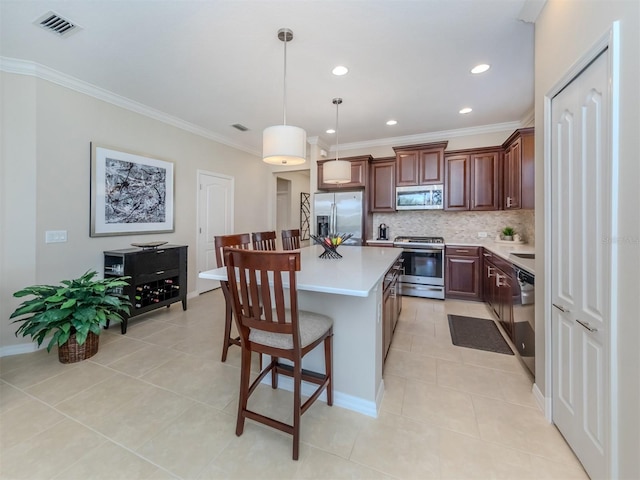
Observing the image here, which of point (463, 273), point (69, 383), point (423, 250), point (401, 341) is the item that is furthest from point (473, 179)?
point (69, 383)

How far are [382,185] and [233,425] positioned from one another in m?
4.12

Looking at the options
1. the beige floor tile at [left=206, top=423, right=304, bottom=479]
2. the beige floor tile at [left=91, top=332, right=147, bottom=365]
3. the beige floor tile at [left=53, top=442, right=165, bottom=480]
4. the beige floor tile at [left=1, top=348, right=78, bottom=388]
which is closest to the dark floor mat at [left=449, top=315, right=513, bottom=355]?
the beige floor tile at [left=206, top=423, right=304, bottom=479]

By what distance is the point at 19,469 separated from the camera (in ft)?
4.45

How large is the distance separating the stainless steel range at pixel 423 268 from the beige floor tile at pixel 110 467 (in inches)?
137

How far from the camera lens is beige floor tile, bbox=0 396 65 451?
155 centimetres

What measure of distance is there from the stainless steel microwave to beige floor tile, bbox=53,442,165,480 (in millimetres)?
4363

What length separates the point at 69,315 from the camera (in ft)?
7.56

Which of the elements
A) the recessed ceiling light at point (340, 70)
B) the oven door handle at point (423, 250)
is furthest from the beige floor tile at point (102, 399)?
the oven door handle at point (423, 250)

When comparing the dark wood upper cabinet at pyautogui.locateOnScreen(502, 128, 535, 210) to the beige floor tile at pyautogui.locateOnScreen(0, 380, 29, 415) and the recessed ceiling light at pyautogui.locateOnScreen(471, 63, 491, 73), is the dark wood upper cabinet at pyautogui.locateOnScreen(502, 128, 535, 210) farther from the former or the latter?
the beige floor tile at pyautogui.locateOnScreen(0, 380, 29, 415)

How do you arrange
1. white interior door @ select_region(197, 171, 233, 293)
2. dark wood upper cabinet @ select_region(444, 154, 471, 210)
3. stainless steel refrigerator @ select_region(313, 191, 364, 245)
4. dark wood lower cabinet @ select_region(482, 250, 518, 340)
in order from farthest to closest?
stainless steel refrigerator @ select_region(313, 191, 364, 245), white interior door @ select_region(197, 171, 233, 293), dark wood upper cabinet @ select_region(444, 154, 471, 210), dark wood lower cabinet @ select_region(482, 250, 518, 340)

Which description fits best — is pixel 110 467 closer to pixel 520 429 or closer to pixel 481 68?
pixel 520 429

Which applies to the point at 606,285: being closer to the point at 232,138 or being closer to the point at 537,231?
the point at 537,231

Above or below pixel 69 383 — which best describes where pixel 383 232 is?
above

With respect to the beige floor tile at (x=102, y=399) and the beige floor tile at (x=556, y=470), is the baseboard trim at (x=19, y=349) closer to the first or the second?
the beige floor tile at (x=102, y=399)
